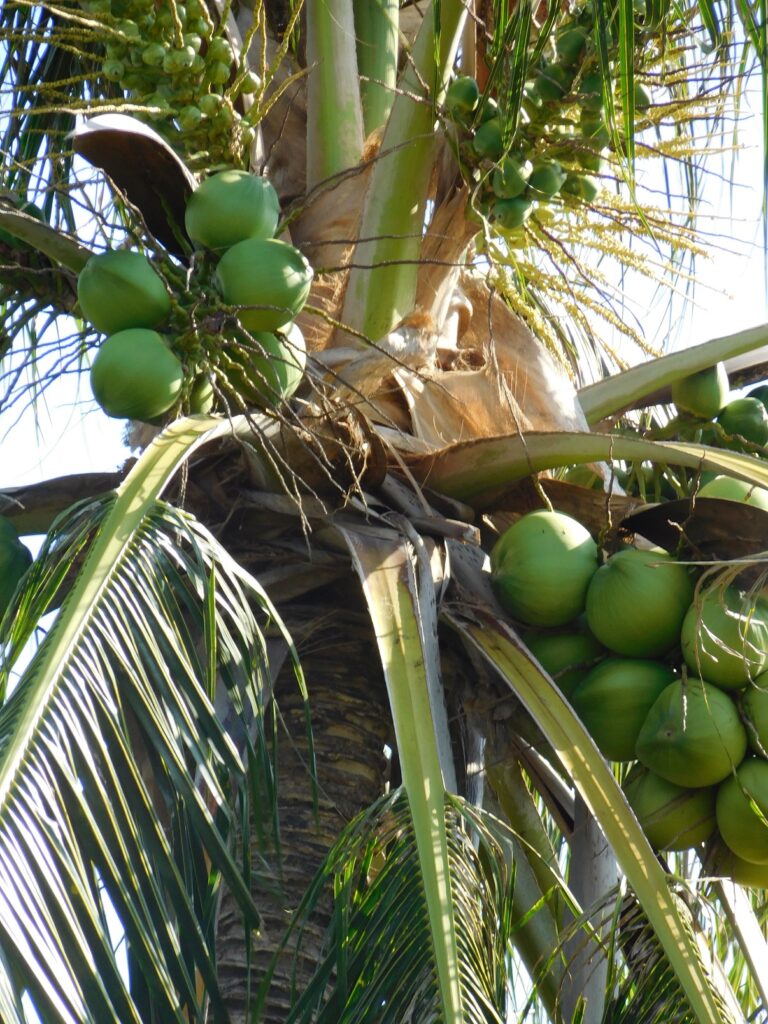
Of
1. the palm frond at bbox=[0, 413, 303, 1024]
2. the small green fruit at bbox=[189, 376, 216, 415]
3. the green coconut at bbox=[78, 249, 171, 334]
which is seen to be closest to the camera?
the palm frond at bbox=[0, 413, 303, 1024]

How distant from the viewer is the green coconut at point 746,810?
201 cm

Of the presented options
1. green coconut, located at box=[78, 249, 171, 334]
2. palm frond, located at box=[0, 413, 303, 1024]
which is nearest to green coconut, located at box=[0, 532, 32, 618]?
palm frond, located at box=[0, 413, 303, 1024]

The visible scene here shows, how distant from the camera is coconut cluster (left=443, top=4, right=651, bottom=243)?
7.64 feet

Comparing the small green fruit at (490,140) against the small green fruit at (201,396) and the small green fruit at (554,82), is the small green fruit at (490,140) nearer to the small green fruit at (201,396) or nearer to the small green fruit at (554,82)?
the small green fruit at (554,82)

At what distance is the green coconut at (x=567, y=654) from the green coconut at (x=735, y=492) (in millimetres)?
312

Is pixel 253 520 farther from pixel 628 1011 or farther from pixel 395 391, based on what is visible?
pixel 628 1011

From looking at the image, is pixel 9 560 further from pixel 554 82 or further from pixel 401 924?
pixel 554 82

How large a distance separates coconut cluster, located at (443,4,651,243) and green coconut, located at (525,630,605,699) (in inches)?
29.3

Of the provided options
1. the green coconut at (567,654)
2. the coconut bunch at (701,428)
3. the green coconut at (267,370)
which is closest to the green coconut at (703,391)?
the coconut bunch at (701,428)

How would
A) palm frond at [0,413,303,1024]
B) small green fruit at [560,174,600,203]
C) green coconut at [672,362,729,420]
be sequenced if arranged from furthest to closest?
green coconut at [672,362,729,420] < small green fruit at [560,174,600,203] < palm frond at [0,413,303,1024]

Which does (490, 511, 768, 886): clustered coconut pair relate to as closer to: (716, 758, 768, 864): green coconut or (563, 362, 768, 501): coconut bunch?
(716, 758, 768, 864): green coconut

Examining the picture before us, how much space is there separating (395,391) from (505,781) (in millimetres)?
745

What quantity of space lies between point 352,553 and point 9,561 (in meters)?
0.57

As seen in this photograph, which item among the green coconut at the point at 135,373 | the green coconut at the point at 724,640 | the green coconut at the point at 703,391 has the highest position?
the green coconut at the point at 135,373
